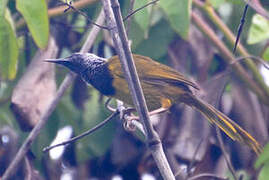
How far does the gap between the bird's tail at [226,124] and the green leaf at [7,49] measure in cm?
95

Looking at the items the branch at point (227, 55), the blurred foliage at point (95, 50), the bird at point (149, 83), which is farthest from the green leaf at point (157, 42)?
the bird at point (149, 83)

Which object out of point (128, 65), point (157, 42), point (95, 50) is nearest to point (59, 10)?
point (95, 50)

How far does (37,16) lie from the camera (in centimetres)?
262

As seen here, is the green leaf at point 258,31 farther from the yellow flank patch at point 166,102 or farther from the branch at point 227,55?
the yellow flank patch at point 166,102

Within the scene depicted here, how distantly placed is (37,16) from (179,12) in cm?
70

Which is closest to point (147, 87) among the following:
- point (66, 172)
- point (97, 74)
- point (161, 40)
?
point (97, 74)

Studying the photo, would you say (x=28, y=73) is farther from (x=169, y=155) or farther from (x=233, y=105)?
(x=233, y=105)

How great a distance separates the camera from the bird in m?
2.81

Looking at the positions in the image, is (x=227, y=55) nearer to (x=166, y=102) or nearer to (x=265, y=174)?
(x=166, y=102)

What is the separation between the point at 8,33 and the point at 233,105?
167cm

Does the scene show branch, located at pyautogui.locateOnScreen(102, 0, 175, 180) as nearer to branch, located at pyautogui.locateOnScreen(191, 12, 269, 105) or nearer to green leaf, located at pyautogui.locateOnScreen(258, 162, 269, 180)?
green leaf, located at pyautogui.locateOnScreen(258, 162, 269, 180)

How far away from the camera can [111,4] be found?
201cm

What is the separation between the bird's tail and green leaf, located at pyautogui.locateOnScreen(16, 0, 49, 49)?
2.77ft

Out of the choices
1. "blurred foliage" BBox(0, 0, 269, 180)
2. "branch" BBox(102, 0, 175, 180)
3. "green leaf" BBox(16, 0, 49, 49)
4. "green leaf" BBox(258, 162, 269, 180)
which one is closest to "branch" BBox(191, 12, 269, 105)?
"blurred foliage" BBox(0, 0, 269, 180)
